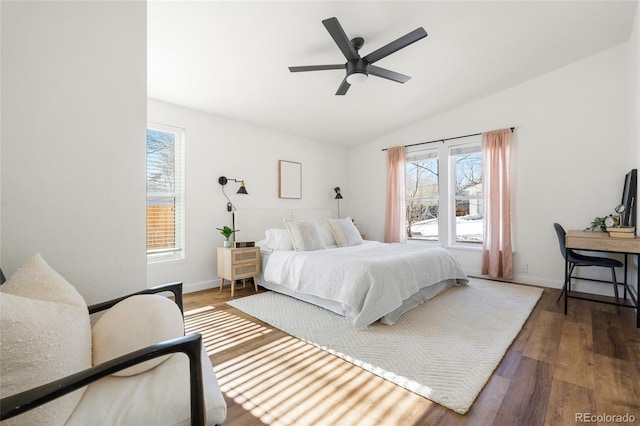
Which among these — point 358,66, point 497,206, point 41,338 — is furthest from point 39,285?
point 497,206

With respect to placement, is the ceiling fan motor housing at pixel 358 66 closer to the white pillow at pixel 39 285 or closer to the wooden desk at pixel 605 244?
the white pillow at pixel 39 285

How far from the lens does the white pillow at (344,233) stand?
413 cm

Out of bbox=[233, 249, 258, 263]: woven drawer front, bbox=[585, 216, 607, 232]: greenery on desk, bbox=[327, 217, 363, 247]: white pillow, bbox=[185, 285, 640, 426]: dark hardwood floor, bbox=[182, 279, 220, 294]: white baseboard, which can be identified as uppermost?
bbox=[585, 216, 607, 232]: greenery on desk

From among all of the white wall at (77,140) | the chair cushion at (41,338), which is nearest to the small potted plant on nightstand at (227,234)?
the white wall at (77,140)

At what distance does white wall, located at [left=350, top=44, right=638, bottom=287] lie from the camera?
3334 mm

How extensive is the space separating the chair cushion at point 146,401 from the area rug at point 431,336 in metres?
1.21

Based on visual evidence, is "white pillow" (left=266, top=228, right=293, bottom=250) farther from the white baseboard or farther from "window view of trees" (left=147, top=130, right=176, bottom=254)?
"window view of trees" (left=147, top=130, right=176, bottom=254)

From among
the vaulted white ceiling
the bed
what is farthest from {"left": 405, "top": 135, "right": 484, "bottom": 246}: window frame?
the bed

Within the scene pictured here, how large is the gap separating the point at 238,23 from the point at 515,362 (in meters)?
3.39

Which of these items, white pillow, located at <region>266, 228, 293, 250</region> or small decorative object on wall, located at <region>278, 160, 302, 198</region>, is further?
small decorative object on wall, located at <region>278, 160, 302, 198</region>

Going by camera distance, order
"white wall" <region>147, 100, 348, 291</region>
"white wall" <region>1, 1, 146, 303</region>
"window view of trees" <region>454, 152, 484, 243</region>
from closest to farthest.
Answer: "white wall" <region>1, 1, 146, 303</region>
"white wall" <region>147, 100, 348, 291</region>
"window view of trees" <region>454, 152, 484, 243</region>

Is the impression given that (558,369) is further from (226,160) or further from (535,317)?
(226,160)

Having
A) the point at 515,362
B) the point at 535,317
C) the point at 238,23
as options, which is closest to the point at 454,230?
the point at 535,317

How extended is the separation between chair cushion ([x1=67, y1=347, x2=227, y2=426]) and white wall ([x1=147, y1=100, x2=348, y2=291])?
2707 mm
